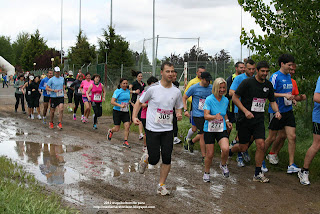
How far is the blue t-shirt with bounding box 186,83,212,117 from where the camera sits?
811 cm

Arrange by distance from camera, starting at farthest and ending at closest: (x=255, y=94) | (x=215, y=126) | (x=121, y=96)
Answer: (x=121, y=96)
(x=255, y=94)
(x=215, y=126)

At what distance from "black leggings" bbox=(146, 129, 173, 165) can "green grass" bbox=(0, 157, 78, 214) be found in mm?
1611

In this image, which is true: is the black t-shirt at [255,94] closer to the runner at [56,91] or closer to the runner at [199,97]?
the runner at [199,97]

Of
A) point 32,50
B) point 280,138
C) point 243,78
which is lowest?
point 280,138

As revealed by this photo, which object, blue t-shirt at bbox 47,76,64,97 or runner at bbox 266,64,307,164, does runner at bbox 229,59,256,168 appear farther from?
blue t-shirt at bbox 47,76,64,97

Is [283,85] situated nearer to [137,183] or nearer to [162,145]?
[162,145]

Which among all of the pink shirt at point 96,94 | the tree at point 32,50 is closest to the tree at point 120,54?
the pink shirt at point 96,94

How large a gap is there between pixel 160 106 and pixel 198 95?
2.05 m

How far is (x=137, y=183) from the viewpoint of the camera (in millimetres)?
6855

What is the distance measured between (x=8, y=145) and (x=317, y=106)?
24.7ft

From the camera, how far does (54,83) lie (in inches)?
523

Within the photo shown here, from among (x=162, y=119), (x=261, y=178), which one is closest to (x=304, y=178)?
(x=261, y=178)

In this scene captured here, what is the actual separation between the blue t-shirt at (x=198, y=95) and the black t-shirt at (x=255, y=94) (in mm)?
1032

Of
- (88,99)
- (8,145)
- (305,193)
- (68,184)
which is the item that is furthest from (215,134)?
(88,99)
